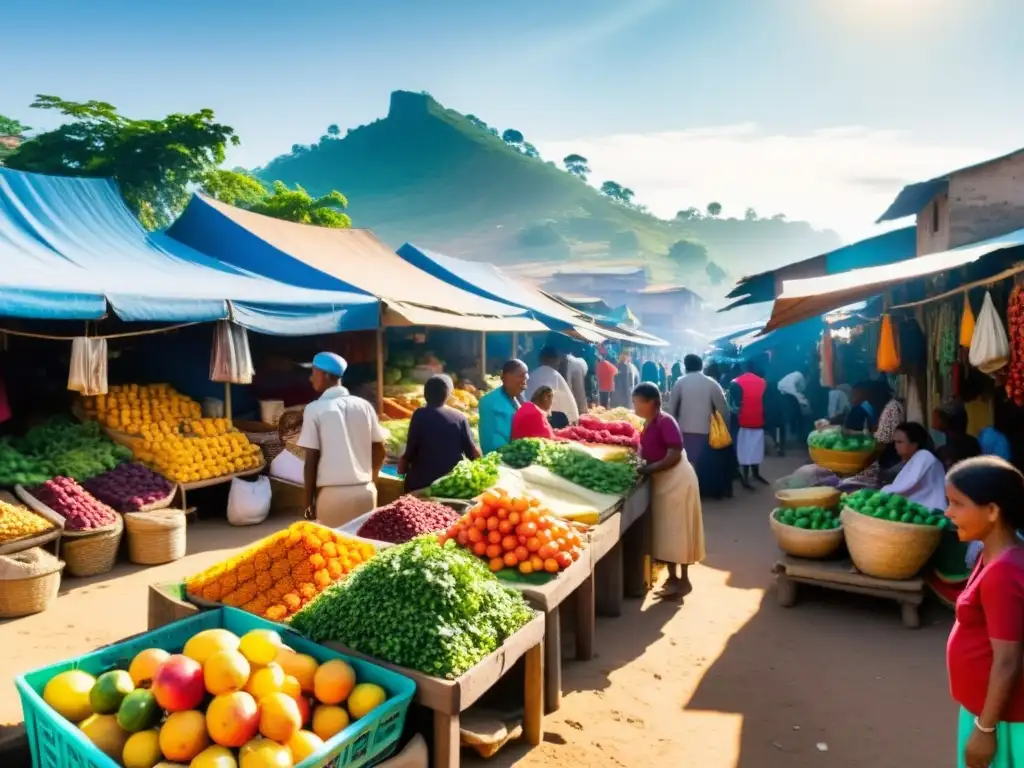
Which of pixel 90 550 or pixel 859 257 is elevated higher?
pixel 859 257

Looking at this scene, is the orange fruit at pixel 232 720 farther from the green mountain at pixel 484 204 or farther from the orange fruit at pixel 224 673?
the green mountain at pixel 484 204

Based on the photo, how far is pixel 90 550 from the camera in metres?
6.17

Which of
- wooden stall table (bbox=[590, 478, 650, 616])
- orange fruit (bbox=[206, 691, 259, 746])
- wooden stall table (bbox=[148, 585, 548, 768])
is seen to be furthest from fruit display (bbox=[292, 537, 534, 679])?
wooden stall table (bbox=[590, 478, 650, 616])

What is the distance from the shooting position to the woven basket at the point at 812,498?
6.16m

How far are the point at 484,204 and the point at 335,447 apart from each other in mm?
134113

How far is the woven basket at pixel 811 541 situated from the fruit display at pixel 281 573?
350 cm

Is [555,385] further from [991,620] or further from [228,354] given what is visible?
[991,620]

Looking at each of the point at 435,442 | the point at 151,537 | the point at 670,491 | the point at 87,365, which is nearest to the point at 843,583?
the point at 670,491

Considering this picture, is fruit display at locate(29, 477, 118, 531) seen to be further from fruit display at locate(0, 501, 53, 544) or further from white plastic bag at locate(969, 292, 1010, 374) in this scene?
white plastic bag at locate(969, 292, 1010, 374)

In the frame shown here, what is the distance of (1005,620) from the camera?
2113 millimetres

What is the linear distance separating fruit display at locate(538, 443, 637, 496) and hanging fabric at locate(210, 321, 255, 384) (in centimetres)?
407

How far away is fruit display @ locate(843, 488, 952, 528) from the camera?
5117mm

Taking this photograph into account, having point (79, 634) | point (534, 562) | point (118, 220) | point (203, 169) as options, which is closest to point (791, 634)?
point (534, 562)

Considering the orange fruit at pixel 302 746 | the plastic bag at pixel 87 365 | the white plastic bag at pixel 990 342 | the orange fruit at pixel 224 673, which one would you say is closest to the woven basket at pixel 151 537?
the plastic bag at pixel 87 365
